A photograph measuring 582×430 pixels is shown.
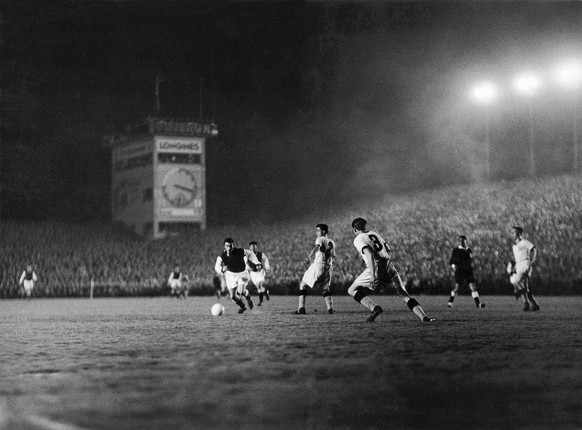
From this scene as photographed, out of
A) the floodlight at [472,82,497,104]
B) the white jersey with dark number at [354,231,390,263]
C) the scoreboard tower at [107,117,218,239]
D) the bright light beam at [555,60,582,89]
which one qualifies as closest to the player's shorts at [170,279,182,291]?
the floodlight at [472,82,497,104]

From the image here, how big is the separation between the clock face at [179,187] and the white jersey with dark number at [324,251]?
47.2 metres

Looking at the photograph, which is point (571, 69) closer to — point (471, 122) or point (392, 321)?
point (471, 122)

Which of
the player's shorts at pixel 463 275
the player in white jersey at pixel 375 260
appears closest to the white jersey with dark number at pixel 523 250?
the player's shorts at pixel 463 275

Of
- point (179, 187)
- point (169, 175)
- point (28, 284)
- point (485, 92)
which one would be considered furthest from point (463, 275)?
point (169, 175)

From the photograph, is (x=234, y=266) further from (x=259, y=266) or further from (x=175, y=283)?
(x=175, y=283)

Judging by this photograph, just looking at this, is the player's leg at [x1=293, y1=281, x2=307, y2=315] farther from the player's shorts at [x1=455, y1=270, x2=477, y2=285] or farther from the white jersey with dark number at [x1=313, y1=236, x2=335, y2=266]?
the player's shorts at [x1=455, y1=270, x2=477, y2=285]

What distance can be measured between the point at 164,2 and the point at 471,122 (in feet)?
90.3

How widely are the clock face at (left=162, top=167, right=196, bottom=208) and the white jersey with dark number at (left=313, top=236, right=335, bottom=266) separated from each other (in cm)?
4724

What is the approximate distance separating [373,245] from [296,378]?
8.62 meters

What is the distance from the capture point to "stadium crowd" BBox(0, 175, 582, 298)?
1683 inches

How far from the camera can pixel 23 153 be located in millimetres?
81125

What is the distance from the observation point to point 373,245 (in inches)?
712

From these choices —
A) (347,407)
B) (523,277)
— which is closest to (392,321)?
(523,277)

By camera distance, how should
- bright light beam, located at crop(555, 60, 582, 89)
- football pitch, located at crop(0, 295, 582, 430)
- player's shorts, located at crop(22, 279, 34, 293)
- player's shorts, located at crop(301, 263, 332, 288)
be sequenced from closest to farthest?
football pitch, located at crop(0, 295, 582, 430) → player's shorts, located at crop(301, 263, 332, 288) → player's shorts, located at crop(22, 279, 34, 293) → bright light beam, located at crop(555, 60, 582, 89)
